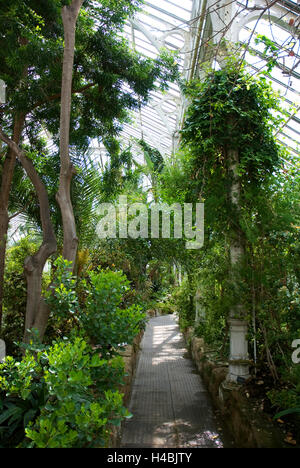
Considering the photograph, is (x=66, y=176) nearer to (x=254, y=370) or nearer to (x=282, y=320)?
(x=282, y=320)

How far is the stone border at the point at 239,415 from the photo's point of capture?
2332mm

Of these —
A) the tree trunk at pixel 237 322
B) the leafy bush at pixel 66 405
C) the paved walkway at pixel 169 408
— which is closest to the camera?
the leafy bush at pixel 66 405

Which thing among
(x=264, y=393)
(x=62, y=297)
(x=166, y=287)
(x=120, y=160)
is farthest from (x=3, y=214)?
(x=166, y=287)

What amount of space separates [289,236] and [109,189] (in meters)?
3.35

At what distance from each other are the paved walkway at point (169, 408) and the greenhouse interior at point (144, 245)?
2 cm

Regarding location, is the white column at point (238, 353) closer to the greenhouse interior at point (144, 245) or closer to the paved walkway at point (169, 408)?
the greenhouse interior at point (144, 245)

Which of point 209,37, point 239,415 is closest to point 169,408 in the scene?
point 239,415

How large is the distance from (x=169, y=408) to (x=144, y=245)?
7.26ft

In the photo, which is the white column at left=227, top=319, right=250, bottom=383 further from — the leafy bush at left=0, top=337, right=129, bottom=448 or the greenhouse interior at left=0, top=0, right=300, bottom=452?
the leafy bush at left=0, top=337, right=129, bottom=448

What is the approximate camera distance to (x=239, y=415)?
283 cm

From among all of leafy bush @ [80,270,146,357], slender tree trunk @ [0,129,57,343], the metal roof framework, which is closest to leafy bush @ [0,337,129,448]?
leafy bush @ [80,270,146,357]

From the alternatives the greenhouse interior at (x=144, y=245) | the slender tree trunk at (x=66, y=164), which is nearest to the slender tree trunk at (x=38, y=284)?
the greenhouse interior at (x=144, y=245)

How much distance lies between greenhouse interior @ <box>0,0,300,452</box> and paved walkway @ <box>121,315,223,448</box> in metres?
0.02
